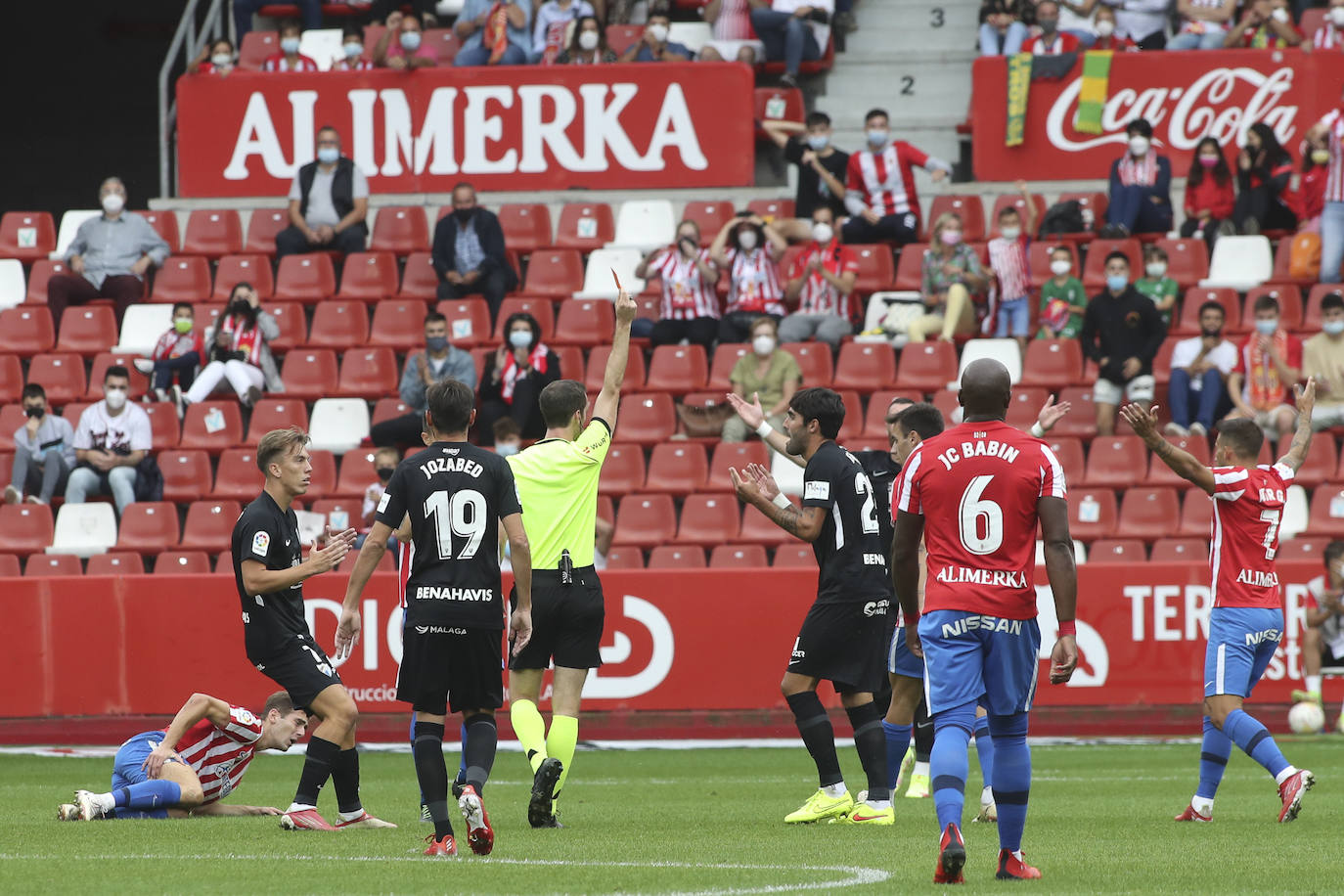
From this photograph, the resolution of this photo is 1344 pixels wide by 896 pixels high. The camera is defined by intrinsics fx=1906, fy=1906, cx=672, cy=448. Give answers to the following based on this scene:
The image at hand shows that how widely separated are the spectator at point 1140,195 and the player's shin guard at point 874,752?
481 inches

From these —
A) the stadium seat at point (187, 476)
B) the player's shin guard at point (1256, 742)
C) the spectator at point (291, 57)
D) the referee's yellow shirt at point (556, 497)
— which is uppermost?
the spectator at point (291, 57)

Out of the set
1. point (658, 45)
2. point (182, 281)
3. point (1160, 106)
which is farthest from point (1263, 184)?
point (182, 281)

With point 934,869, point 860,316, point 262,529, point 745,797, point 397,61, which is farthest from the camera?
point 397,61

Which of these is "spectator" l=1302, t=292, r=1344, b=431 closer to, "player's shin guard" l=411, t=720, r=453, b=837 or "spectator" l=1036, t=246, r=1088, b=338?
"spectator" l=1036, t=246, r=1088, b=338

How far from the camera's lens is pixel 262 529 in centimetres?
946

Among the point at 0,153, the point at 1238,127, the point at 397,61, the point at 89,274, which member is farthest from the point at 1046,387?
the point at 0,153

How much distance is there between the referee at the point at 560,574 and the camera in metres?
9.71

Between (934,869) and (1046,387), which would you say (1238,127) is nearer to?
(1046,387)

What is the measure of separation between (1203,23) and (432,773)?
1713 centimetres

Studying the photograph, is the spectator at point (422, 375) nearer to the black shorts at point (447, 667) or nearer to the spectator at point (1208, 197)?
the spectator at point (1208, 197)

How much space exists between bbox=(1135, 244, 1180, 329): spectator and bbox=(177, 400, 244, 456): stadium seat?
9.53 m

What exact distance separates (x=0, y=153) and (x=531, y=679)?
1994 cm

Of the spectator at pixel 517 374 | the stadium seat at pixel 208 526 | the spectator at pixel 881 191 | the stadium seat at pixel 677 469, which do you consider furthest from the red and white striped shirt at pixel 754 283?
the stadium seat at pixel 208 526

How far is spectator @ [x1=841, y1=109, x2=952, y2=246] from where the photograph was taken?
840 inches
